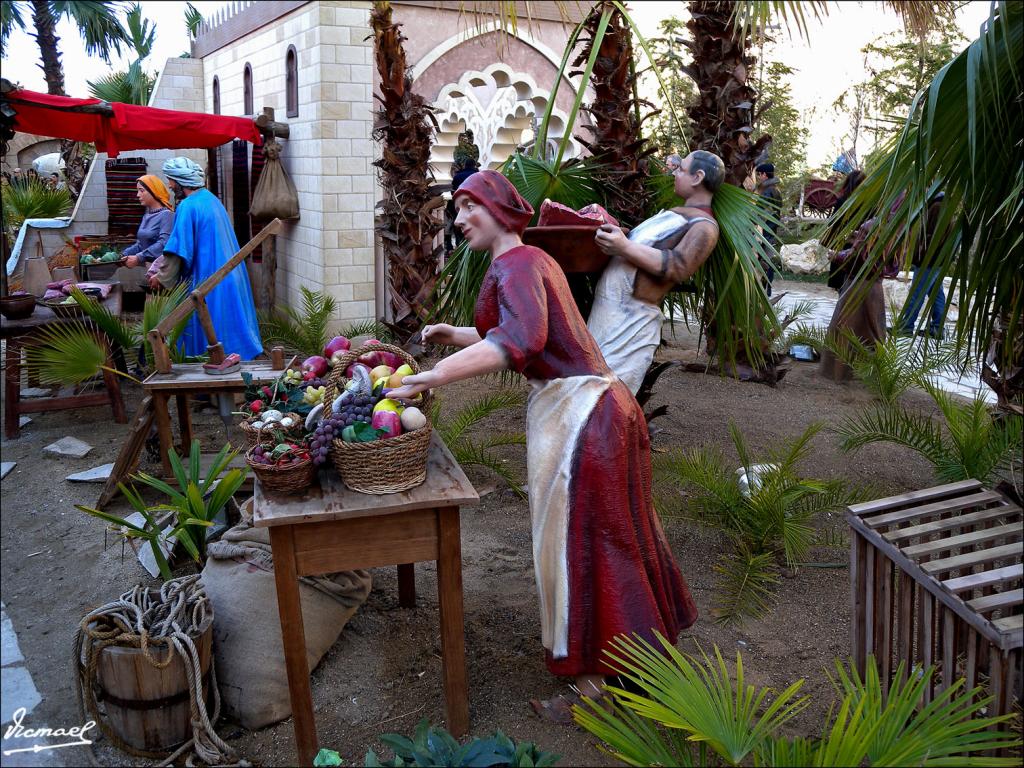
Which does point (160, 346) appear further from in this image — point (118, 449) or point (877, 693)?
point (877, 693)

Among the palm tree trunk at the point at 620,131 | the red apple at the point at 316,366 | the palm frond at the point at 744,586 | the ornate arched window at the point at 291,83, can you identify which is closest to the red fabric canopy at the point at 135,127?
the ornate arched window at the point at 291,83

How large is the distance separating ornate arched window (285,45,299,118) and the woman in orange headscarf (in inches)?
113

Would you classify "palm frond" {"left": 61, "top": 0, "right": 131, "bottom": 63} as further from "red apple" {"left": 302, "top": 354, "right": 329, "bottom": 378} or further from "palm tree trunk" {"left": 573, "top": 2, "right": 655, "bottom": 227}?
"palm tree trunk" {"left": 573, "top": 2, "right": 655, "bottom": 227}

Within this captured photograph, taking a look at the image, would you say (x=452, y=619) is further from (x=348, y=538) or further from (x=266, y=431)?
(x=266, y=431)

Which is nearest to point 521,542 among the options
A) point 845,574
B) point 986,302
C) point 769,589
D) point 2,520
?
point 769,589

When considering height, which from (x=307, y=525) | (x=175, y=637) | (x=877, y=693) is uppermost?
(x=307, y=525)

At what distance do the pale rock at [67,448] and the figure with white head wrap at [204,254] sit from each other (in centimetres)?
246

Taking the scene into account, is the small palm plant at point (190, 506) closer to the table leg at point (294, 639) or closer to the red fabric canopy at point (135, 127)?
the table leg at point (294, 639)

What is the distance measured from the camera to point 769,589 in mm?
4031

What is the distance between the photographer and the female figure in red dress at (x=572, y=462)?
265 cm

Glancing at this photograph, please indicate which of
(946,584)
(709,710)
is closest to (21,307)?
(709,710)

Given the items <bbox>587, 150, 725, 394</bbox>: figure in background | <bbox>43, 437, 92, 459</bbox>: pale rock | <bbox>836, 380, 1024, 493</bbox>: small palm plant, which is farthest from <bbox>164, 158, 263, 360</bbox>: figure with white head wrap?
<bbox>836, 380, 1024, 493</bbox>: small palm plant

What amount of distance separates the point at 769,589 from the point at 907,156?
1.93m

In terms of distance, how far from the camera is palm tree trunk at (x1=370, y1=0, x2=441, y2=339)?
731 cm
